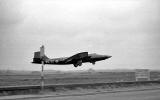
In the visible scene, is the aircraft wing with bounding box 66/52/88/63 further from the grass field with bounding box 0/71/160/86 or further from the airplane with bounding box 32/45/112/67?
the grass field with bounding box 0/71/160/86

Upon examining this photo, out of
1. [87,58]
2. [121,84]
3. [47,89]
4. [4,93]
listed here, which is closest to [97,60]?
[87,58]

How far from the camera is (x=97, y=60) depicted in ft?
111

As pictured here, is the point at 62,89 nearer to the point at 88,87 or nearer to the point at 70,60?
the point at 88,87

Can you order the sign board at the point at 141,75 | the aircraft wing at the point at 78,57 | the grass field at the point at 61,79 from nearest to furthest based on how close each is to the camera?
1. the aircraft wing at the point at 78,57
2. the sign board at the point at 141,75
3. the grass field at the point at 61,79

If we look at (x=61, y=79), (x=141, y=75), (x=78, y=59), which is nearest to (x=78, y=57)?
(x=78, y=59)

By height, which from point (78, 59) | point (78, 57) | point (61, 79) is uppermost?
→ point (78, 57)

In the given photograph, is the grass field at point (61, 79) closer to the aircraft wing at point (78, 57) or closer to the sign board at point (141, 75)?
the aircraft wing at point (78, 57)

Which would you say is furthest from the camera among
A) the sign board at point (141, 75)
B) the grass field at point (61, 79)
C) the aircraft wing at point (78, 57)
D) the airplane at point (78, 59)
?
the grass field at point (61, 79)

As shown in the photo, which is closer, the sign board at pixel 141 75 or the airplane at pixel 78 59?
the airplane at pixel 78 59

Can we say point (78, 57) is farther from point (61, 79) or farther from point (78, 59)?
point (61, 79)

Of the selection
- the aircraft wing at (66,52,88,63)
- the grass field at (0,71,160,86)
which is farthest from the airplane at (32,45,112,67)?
the grass field at (0,71,160,86)

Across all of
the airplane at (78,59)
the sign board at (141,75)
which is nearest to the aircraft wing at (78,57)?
the airplane at (78,59)

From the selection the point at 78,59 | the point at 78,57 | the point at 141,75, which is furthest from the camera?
the point at 141,75

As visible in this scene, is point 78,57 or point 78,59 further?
point 78,57
